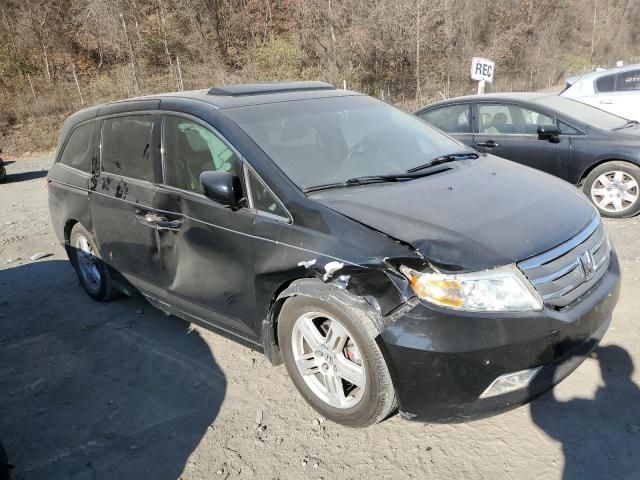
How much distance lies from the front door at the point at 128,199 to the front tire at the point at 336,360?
53.2 inches

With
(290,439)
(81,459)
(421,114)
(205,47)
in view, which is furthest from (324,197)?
(205,47)

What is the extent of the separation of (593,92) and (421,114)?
11.9ft

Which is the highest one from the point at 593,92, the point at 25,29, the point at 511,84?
the point at 25,29

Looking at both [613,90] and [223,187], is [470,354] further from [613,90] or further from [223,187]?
[613,90]

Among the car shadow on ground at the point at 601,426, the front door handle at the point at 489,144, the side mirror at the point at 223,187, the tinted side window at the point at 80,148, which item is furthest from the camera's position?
the front door handle at the point at 489,144

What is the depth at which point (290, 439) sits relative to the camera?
9.23ft

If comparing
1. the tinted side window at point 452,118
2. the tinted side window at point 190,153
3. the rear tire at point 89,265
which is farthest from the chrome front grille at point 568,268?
the tinted side window at point 452,118

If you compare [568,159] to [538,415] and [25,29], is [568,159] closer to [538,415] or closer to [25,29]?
[538,415]

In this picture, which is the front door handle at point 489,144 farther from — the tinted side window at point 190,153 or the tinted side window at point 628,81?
the tinted side window at point 190,153

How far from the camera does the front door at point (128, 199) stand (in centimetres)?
370

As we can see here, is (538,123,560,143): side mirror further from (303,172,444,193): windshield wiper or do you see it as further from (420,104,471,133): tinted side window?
(303,172,444,193): windshield wiper

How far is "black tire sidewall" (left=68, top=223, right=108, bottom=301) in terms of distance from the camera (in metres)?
4.53

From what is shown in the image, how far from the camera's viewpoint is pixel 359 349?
2525 mm

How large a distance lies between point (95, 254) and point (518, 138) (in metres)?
5.12
